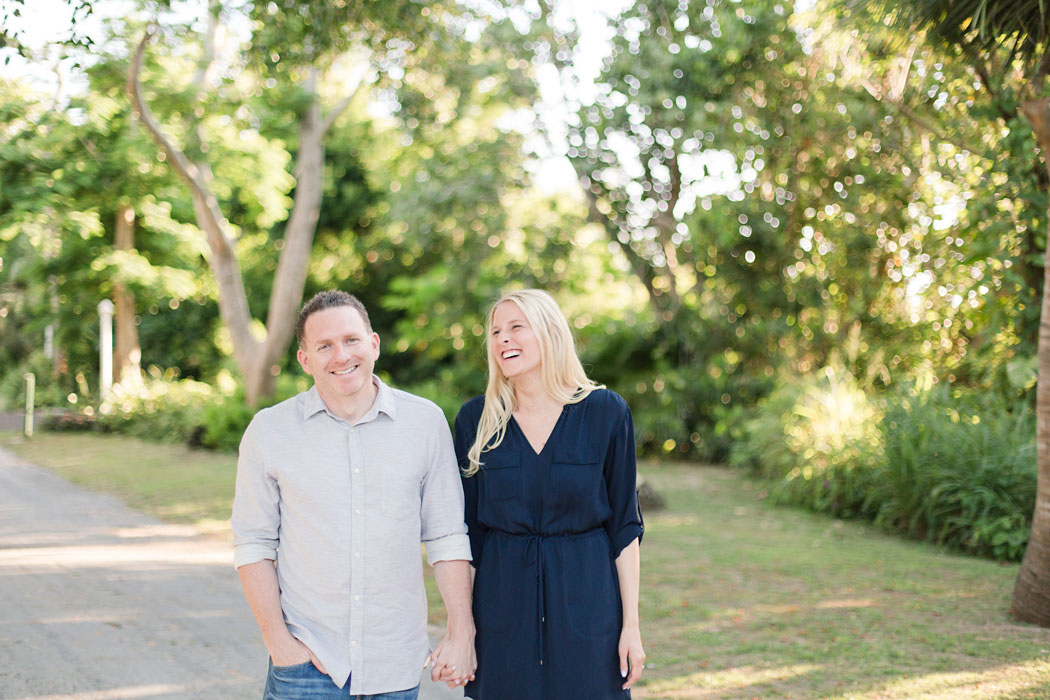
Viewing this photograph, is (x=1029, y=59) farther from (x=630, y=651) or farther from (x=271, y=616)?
(x=271, y=616)

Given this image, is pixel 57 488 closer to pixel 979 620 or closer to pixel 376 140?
pixel 979 620

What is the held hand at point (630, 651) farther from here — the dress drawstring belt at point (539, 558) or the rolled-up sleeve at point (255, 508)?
the rolled-up sleeve at point (255, 508)

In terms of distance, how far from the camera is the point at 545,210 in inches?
725

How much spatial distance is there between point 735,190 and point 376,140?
1240 cm

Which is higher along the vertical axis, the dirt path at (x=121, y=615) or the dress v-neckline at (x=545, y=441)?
the dress v-neckline at (x=545, y=441)

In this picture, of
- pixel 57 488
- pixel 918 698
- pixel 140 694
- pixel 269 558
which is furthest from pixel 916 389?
pixel 57 488

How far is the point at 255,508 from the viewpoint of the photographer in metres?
2.58

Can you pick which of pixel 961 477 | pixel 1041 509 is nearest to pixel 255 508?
pixel 1041 509

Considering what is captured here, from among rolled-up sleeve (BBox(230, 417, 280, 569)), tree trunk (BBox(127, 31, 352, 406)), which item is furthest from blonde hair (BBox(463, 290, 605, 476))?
tree trunk (BBox(127, 31, 352, 406))

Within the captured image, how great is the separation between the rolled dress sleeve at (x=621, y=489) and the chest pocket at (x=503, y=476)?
0.94 feet

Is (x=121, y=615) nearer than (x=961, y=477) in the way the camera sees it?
Yes

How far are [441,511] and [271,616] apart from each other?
0.55 metres

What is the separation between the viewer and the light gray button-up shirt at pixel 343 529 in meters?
2.55

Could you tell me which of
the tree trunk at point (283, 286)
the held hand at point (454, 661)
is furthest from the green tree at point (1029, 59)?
the tree trunk at point (283, 286)
